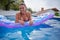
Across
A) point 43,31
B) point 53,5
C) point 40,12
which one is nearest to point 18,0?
point 40,12

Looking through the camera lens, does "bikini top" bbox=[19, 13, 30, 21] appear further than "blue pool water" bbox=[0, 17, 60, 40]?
Yes

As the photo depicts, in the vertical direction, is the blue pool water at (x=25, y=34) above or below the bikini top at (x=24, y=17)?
below

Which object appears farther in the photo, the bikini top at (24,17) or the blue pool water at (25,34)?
the bikini top at (24,17)

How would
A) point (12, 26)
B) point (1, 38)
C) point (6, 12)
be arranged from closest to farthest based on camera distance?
point (1, 38) < point (12, 26) < point (6, 12)

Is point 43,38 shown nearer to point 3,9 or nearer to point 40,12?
point 40,12

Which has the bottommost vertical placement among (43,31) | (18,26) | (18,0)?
(43,31)

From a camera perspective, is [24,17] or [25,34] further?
[24,17]

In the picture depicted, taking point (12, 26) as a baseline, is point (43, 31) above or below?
below

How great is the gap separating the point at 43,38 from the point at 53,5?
7.49ft

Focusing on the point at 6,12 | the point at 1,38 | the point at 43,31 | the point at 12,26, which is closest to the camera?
the point at 1,38

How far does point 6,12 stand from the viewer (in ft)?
14.3

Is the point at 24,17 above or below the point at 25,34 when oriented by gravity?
above

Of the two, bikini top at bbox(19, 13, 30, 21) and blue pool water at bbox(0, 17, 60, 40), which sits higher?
bikini top at bbox(19, 13, 30, 21)

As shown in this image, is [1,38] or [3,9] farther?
[3,9]
